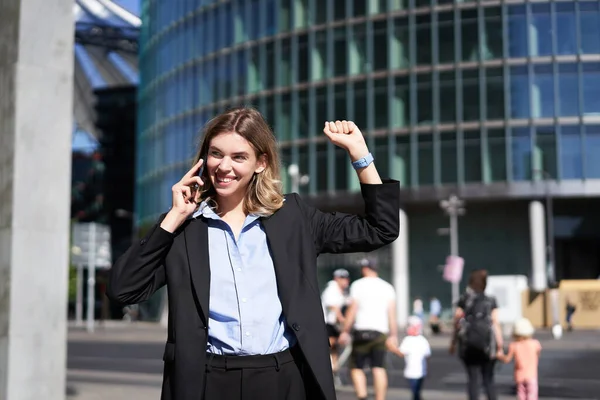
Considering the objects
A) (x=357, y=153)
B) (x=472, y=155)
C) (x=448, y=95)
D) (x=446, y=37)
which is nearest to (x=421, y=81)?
(x=448, y=95)

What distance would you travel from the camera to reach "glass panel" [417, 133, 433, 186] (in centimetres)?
4806

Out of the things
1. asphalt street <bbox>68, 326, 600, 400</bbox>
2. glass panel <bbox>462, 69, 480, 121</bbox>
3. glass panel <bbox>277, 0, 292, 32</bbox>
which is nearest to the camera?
asphalt street <bbox>68, 326, 600, 400</bbox>

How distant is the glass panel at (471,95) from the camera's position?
4731 centimetres

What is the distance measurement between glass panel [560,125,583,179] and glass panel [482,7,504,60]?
4993mm

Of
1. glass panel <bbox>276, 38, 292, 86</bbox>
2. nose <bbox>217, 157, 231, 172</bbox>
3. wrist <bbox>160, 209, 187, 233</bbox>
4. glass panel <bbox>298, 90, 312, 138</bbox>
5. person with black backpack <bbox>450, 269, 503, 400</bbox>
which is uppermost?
glass panel <bbox>276, 38, 292, 86</bbox>

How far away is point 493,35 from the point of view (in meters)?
47.3

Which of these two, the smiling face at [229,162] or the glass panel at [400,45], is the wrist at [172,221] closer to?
the smiling face at [229,162]

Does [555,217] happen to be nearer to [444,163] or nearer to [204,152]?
[444,163]

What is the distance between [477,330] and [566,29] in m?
39.0

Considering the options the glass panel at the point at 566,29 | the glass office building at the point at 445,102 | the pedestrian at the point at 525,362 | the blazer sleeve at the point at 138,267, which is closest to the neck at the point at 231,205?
the blazer sleeve at the point at 138,267

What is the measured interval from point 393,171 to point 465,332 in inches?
1524

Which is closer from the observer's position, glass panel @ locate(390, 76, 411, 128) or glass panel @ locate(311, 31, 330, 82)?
glass panel @ locate(390, 76, 411, 128)

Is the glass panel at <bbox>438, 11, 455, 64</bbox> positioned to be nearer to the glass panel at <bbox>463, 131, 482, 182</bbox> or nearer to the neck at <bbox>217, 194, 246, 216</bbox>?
the glass panel at <bbox>463, 131, 482, 182</bbox>

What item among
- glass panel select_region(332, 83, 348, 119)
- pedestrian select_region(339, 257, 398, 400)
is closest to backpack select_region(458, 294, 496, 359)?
pedestrian select_region(339, 257, 398, 400)
